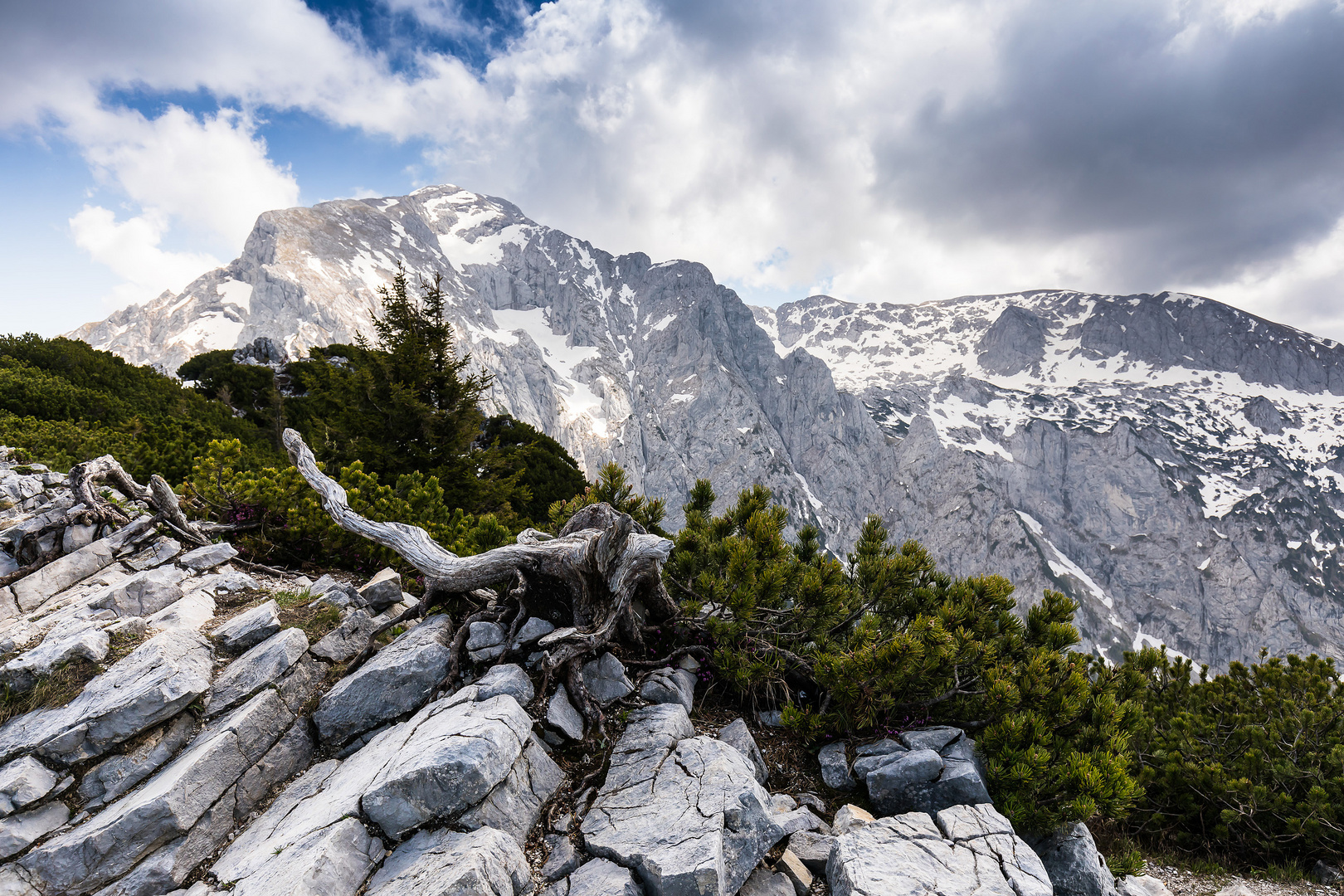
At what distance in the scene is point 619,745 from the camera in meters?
4.96

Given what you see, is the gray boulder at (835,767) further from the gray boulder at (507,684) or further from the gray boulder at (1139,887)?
the gray boulder at (507,684)

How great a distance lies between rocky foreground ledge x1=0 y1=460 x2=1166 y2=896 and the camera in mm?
3676

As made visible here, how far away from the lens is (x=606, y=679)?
5641 millimetres

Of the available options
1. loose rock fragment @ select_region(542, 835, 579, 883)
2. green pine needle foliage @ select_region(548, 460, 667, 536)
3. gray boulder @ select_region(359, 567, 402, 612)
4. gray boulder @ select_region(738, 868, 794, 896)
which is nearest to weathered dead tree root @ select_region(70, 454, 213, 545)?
gray boulder @ select_region(359, 567, 402, 612)

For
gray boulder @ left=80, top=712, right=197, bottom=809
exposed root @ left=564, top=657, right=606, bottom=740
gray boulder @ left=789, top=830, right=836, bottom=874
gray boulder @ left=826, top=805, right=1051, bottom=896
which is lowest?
gray boulder @ left=789, top=830, right=836, bottom=874

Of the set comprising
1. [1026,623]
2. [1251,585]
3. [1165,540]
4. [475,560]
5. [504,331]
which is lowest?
[1251,585]

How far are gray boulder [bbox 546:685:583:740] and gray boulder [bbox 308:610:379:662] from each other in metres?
2.66

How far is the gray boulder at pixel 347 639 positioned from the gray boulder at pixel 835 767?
5.44 meters

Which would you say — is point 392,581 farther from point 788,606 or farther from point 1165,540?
point 1165,540

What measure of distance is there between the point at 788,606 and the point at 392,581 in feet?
18.2

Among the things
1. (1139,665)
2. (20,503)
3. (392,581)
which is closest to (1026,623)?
(1139,665)

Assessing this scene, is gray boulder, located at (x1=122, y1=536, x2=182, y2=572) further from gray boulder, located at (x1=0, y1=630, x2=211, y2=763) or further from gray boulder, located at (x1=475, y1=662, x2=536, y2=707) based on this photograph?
gray boulder, located at (x1=475, y1=662, x2=536, y2=707)

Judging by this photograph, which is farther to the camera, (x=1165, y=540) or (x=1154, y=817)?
(x=1165, y=540)

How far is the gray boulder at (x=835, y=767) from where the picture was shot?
5367 millimetres
